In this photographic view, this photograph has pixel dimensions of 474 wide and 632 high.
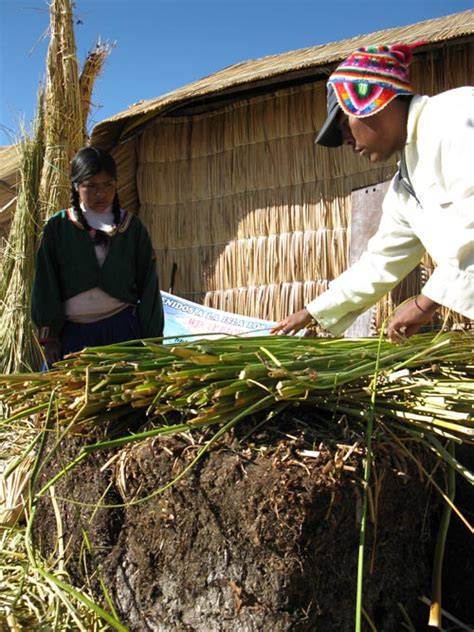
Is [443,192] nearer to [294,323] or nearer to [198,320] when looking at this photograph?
[294,323]

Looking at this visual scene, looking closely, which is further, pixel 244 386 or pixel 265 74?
pixel 265 74

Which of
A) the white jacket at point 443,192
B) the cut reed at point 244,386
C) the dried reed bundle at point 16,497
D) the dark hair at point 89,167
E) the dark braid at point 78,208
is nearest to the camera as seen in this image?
the cut reed at point 244,386

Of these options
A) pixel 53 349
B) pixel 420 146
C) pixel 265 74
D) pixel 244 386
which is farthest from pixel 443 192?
pixel 265 74

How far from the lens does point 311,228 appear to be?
499cm

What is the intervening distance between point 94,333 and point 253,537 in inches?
71.2

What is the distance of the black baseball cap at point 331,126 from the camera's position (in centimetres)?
218

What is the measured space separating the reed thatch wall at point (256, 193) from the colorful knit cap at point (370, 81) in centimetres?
235

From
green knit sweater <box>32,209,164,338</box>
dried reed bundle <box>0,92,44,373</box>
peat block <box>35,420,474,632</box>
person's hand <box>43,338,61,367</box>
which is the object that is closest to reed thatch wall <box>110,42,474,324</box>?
dried reed bundle <box>0,92,44,373</box>

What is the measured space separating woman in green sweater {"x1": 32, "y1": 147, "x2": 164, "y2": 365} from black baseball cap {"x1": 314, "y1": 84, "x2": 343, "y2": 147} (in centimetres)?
117

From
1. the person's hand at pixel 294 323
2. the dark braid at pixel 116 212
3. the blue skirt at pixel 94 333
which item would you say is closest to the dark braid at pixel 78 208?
the dark braid at pixel 116 212

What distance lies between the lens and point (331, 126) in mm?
2205

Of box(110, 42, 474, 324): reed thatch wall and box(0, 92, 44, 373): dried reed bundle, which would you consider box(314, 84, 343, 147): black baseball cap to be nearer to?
box(110, 42, 474, 324): reed thatch wall

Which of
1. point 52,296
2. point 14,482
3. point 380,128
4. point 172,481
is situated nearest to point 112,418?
point 172,481

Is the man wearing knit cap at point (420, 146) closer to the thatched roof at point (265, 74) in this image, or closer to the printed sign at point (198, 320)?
the thatched roof at point (265, 74)
